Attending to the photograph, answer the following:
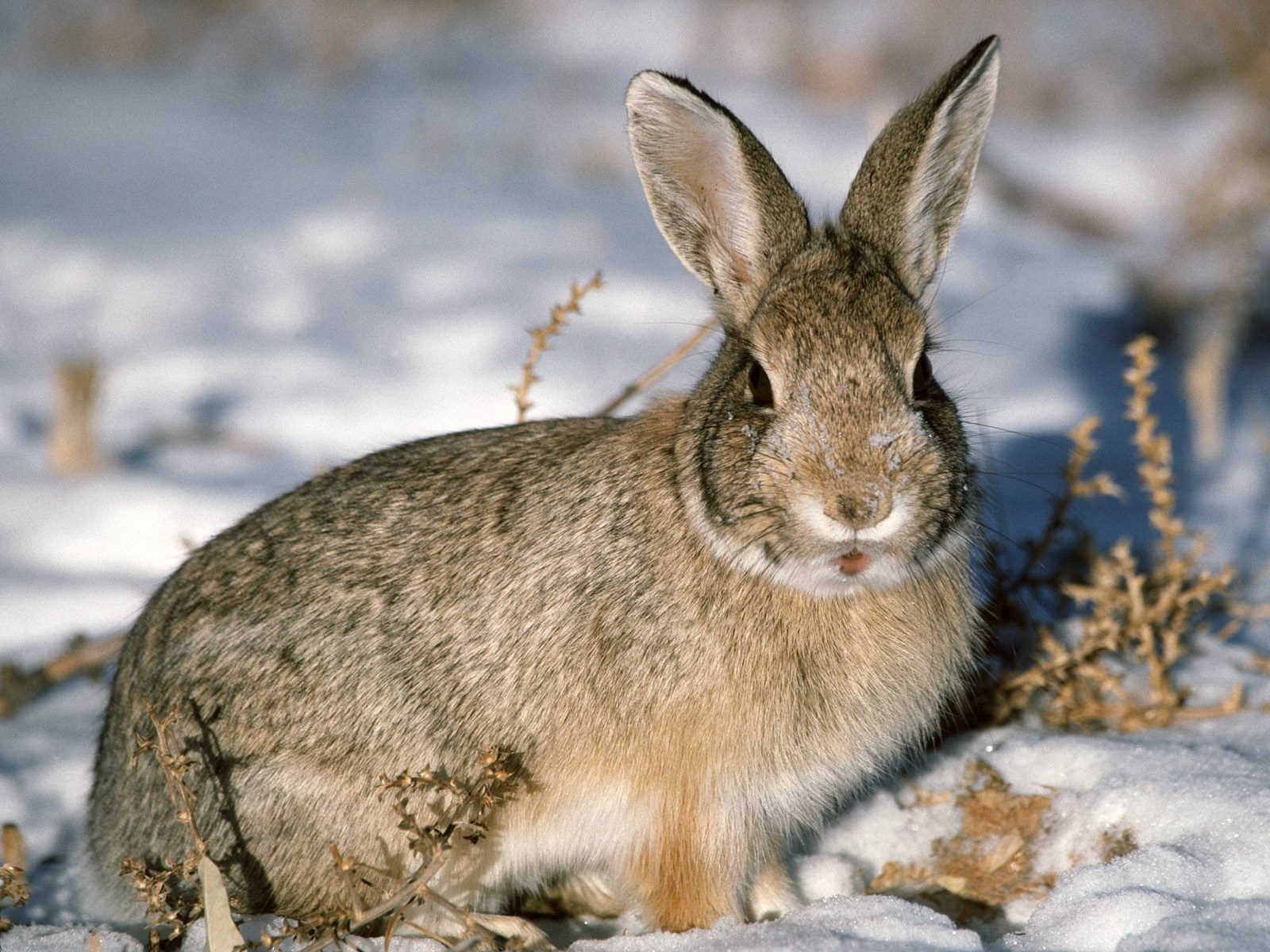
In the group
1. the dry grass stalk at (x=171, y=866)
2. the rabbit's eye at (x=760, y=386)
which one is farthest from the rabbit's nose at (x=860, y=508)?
the dry grass stalk at (x=171, y=866)

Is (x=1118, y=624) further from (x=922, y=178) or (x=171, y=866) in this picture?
(x=171, y=866)

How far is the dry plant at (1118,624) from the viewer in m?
3.78

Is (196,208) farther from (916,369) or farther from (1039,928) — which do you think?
(1039,928)

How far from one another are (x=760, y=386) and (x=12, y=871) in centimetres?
199

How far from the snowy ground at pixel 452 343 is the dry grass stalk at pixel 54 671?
0.07 metres

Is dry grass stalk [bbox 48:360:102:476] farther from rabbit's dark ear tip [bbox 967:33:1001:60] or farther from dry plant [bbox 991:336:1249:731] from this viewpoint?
rabbit's dark ear tip [bbox 967:33:1001:60]

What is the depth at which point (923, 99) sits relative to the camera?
3211 mm

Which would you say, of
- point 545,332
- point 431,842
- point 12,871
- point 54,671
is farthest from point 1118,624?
point 54,671

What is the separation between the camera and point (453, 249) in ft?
26.1

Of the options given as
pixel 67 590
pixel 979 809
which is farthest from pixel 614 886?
pixel 67 590

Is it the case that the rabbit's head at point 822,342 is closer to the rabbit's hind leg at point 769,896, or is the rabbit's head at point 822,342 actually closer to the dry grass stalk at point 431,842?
the dry grass stalk at point 431,842

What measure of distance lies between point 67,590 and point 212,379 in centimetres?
196

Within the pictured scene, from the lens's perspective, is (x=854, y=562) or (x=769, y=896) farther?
Result: (x=769, y=896)

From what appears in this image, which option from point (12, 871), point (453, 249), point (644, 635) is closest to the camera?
point (12, 871)
